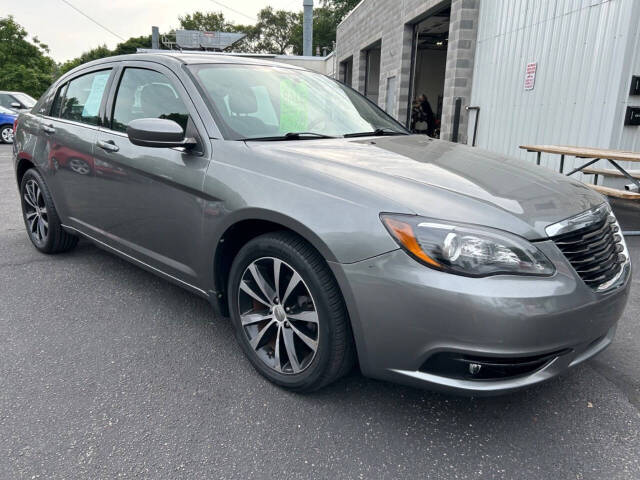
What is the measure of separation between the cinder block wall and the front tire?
27.6 ft

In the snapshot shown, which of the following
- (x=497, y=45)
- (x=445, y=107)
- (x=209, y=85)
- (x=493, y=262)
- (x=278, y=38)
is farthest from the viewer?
(x=278, y=38)

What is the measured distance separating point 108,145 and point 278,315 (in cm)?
172

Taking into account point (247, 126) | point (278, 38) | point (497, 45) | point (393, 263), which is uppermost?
point (278, 38)

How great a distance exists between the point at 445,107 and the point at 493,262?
9138 mm

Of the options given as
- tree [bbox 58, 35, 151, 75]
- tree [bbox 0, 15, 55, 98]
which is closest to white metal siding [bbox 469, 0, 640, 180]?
tree [bbox 0, 15, 55, 98]

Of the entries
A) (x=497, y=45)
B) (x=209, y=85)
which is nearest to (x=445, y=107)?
(x=497, y=45)

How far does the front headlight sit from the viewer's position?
1.76 metres

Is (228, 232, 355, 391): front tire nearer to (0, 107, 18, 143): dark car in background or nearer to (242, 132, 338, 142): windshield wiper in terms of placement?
(242, 132, 338, 142): windshield wiper

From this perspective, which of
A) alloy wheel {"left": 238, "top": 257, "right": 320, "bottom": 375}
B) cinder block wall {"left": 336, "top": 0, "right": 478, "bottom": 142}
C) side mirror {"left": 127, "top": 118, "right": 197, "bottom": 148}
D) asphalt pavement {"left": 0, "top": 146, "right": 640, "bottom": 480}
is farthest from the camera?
cinder block wall {"left": 336, "top": 0, "right": 478, "bottom": 142}

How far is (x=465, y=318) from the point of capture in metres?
1.72

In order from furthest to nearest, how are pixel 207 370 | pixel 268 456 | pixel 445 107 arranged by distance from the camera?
1. pixel 445 107
2. pixel 207 370
3. pixel 268 456

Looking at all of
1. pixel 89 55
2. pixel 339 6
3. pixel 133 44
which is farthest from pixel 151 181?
pixel 89 55

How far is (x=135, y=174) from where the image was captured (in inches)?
114

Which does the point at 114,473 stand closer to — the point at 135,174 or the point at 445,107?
the point at 135,174
